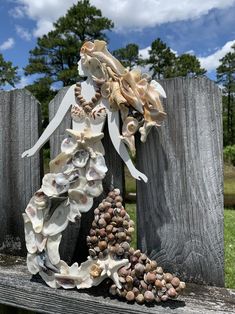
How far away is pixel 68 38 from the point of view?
440 inches

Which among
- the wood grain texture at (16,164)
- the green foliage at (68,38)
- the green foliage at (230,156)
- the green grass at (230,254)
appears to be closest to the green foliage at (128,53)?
the green foliage at (68,38)

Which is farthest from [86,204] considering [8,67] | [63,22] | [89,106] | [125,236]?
[8,67]

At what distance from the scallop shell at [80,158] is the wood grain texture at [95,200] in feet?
0.32

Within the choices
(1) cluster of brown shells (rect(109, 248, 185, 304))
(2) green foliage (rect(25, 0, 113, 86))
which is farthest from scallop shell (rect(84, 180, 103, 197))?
(2) green foliage (rect(25, 0, 113, 86))

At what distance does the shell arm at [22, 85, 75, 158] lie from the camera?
1244 mm

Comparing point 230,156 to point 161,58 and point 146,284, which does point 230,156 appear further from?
point 146,284

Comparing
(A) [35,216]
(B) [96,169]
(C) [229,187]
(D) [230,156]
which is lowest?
(C) [229,187]

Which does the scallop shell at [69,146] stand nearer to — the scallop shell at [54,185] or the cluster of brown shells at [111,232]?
the scallop shell at [54,185]

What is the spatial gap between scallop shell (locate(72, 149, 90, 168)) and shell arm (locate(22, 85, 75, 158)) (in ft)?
0.45

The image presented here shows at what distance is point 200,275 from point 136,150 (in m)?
0.40

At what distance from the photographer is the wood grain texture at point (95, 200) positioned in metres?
1.25

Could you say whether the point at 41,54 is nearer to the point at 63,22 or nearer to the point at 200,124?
the point at 63,22

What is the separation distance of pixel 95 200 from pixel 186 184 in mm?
287

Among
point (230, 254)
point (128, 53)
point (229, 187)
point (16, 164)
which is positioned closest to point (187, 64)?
point (128, 53)
